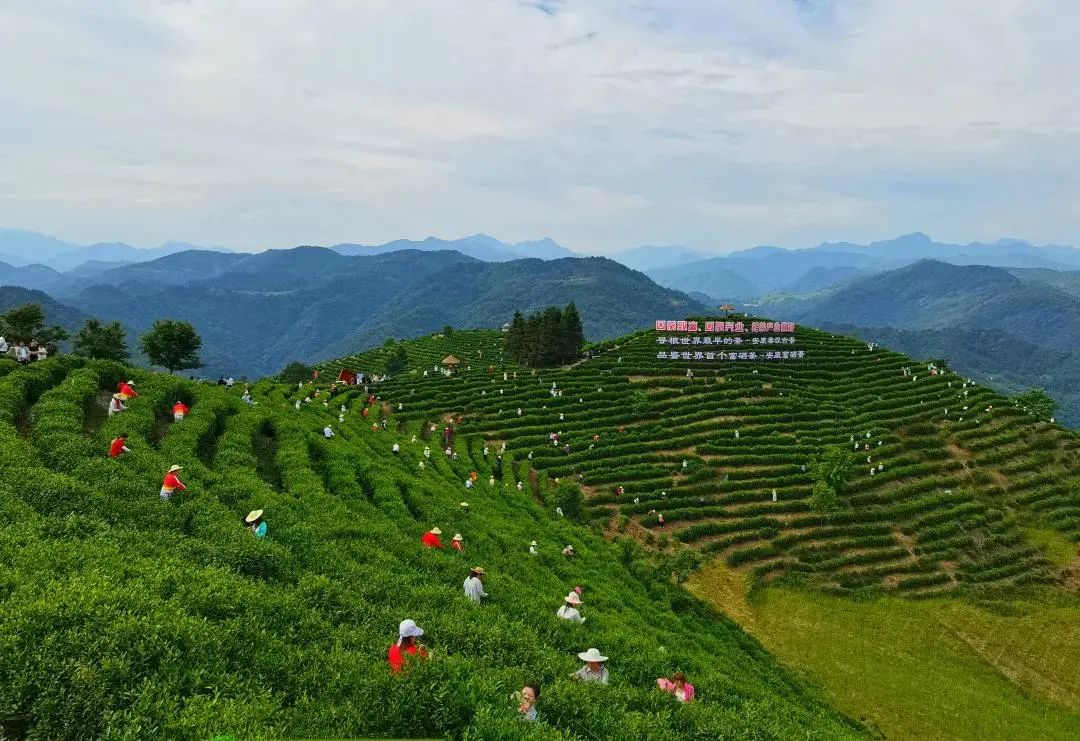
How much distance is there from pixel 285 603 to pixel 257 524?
4.73 meters

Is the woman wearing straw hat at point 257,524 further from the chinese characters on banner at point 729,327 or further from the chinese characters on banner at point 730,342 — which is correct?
the chinese characters on banner at point 729,327

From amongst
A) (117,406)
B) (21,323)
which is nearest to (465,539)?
(117,406)

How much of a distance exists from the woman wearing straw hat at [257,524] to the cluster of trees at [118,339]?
3608 centimetres

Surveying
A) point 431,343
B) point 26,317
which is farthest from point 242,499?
point 431,343

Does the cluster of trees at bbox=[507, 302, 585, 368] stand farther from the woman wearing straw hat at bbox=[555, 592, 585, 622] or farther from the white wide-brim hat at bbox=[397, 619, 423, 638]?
the white wide-brim hat at bbox=[397, 619, 423, 638]

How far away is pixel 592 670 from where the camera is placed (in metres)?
9.72

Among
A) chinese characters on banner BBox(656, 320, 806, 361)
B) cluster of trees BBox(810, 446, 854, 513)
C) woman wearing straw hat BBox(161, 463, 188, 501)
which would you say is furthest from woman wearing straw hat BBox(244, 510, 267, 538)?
chinese characters on banner BBox(656, 320, 806, 361)

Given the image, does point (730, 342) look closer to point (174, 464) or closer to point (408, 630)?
point (174, 464)

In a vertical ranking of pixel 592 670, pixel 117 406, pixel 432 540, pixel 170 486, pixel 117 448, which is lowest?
pixel 592 670

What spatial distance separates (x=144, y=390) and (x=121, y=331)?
3293 centimetres

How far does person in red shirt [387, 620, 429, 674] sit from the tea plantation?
0.20 metres

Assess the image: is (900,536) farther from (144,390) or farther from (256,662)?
(144,390)

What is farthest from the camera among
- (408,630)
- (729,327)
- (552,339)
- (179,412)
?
(552,339)

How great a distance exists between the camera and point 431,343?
93625 millimetres
